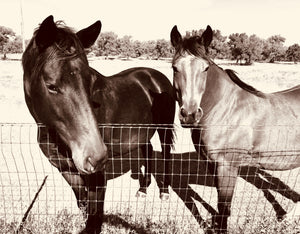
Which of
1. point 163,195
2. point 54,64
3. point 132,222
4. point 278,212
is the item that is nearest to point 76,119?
point 54,64

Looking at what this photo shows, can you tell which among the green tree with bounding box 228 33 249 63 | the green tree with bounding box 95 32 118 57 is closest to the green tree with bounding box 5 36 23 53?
the green tree with bounding box 95 32 118 57

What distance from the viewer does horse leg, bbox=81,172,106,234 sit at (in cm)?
309

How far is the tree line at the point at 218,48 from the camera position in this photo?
2206 inches

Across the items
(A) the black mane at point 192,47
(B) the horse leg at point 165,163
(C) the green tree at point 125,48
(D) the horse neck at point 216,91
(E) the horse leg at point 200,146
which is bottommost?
(B) the horse leg at point 165,163

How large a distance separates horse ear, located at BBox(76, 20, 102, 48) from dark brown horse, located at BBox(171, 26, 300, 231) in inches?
36.9

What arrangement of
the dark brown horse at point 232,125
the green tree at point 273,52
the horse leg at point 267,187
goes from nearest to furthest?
the dark brown horse at point 232,125
the horse leg at point 267,187
the green tree at point 273,52

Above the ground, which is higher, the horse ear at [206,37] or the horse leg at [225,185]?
the horse ear at [206,37]

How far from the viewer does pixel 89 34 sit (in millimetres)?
2656

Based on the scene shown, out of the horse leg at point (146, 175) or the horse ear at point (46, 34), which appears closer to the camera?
the horse ear at point (46, 34)

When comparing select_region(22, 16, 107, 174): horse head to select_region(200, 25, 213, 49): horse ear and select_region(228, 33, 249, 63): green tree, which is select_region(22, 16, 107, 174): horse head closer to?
select_region(200, 25, 213, 49): horse ear

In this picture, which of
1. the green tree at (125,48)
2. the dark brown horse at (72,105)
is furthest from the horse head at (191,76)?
the green tree at (125,48)

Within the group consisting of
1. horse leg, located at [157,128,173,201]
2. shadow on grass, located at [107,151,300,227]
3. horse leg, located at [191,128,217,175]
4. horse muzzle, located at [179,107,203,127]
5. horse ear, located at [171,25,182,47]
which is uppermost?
horse ear, located at [171,25,182,47]

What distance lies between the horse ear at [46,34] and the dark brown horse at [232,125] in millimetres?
1379

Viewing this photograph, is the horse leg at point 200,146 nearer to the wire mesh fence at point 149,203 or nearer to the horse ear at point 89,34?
the wire mesh fence at point 149,203
